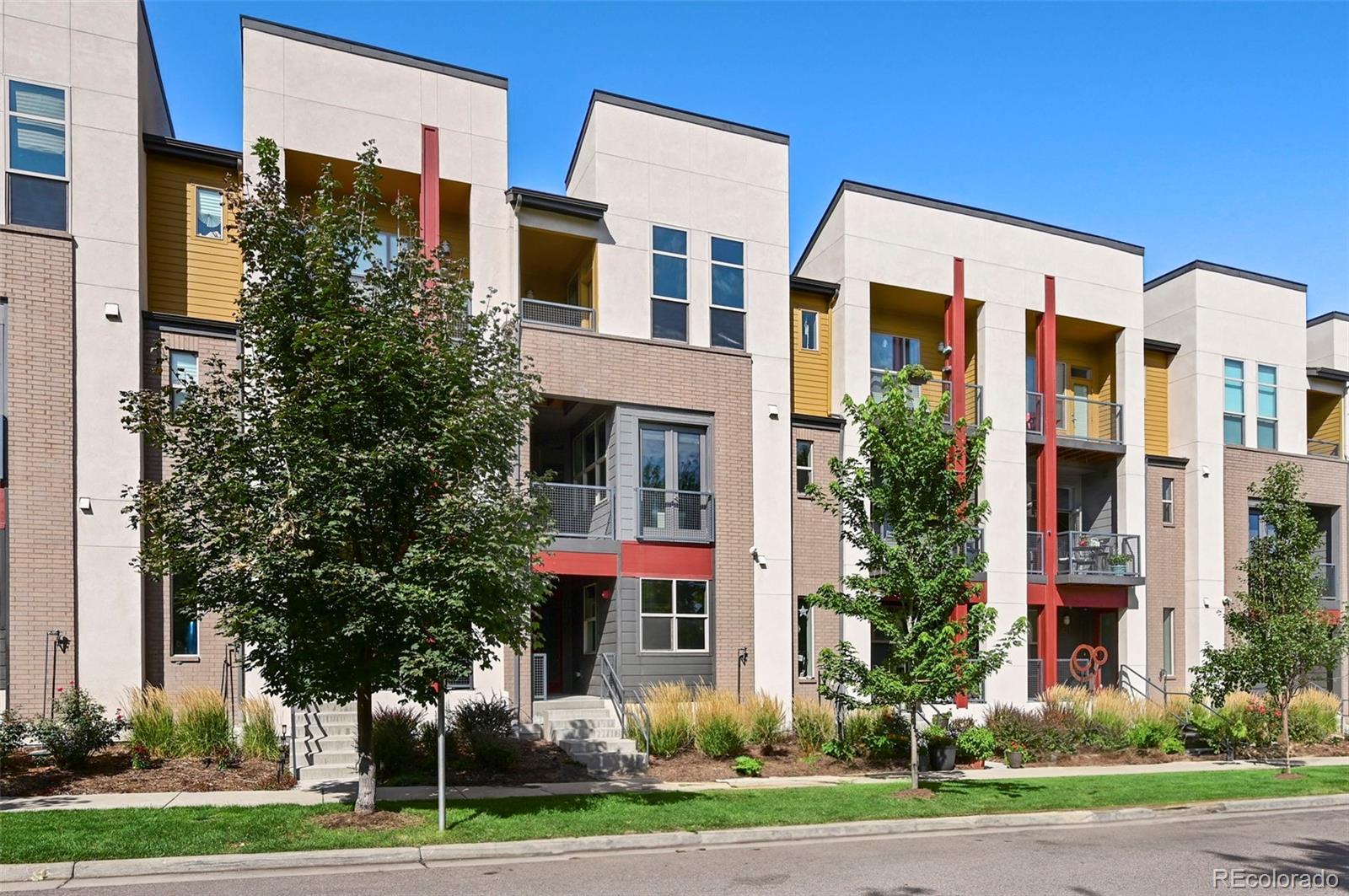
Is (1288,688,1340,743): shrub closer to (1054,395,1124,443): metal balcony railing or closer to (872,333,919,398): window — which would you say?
(1054,395,1124,443): metal balcony railing

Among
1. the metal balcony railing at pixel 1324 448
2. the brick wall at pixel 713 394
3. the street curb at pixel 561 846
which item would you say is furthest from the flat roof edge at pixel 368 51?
the metal balcony railing at pixel 1324 448

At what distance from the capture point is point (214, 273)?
2103 centimetres

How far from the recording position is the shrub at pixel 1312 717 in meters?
26.1

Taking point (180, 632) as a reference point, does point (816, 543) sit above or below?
above

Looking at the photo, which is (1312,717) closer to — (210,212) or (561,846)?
(561,846)

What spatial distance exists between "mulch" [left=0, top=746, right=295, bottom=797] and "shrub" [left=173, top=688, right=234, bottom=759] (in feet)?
0.73

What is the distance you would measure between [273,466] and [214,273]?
10084 millimetres

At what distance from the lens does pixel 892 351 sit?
28.7 metres

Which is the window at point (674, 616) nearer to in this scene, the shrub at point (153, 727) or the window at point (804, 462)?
the window at point (804, 462)

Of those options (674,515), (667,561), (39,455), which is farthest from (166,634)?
(674,515)

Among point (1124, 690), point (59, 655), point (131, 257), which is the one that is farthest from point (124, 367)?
point (1124, 690)

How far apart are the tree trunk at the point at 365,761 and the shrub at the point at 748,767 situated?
7.18 meters
